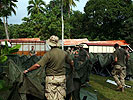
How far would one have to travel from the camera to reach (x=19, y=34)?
35938 millimetres

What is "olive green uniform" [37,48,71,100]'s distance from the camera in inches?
147

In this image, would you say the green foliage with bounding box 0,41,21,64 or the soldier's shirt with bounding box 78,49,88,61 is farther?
the soldier's shirt with bounding box 78,49,88,61

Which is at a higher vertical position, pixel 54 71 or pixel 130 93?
pixel 54 71

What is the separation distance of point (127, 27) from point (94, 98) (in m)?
31.5

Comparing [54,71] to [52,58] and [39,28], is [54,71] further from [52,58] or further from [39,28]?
[39,28]

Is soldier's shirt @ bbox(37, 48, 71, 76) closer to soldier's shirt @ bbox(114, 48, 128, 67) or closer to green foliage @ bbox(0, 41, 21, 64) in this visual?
green foliage @ bbox(0, 41, 21, 64)

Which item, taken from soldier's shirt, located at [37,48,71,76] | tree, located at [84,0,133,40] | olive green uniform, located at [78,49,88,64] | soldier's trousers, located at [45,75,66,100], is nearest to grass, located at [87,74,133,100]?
olive green uniform, located at [78,49,88,64]

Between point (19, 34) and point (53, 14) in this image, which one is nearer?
point (53, 14)

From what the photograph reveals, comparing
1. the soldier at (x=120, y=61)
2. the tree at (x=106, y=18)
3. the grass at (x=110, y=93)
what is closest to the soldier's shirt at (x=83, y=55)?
the grass at (x=110, y=93)

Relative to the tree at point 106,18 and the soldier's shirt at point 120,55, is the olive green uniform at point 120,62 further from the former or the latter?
the tree at point 106,18

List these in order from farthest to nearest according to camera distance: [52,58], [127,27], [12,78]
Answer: [127,27]
[12,78]
[52,58]

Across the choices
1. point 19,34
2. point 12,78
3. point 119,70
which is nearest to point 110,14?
point 19,34

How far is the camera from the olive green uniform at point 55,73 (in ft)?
12.2

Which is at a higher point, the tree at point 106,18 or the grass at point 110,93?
the tree at point 106,18
